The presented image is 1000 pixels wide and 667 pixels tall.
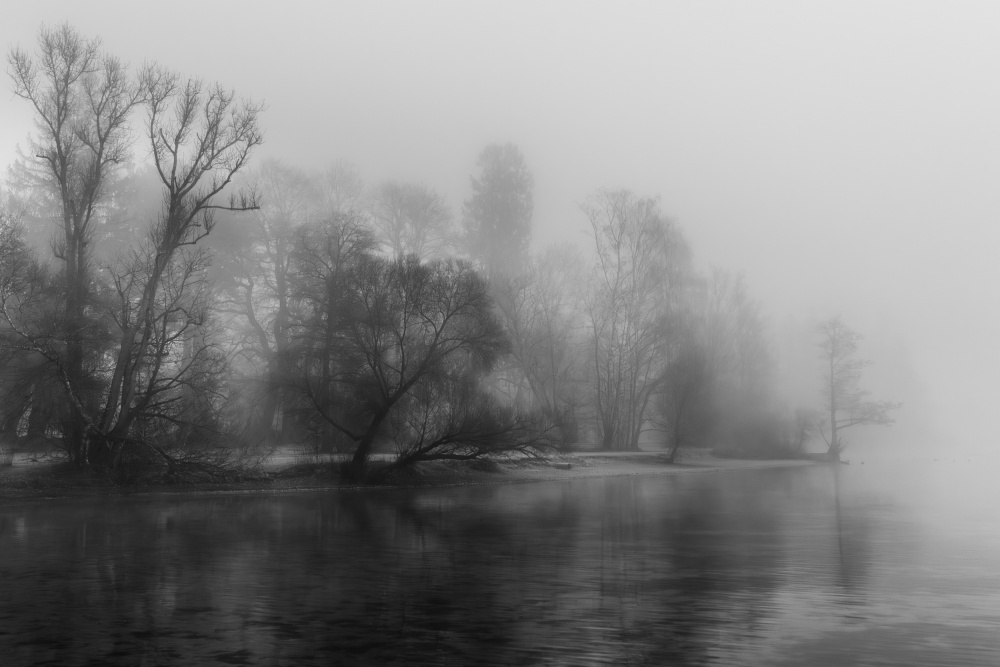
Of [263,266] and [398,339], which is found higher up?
[263,266]

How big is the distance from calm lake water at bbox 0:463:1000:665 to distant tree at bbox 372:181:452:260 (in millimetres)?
37453

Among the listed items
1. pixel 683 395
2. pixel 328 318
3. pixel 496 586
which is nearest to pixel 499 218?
pixel 683 395

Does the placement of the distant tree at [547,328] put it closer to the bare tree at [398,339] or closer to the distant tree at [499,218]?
the distant tree at [499,218]

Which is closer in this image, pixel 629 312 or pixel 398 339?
pixel 398 339

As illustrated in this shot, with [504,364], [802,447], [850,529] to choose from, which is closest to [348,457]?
[504,364]

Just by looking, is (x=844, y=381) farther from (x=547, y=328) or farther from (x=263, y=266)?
(x=263, y=266)

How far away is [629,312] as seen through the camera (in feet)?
219

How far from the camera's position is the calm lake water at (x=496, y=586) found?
36.2ft

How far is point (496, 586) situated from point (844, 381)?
75.4m

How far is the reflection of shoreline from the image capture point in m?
35.1

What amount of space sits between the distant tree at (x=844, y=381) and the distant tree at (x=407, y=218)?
1431 inches

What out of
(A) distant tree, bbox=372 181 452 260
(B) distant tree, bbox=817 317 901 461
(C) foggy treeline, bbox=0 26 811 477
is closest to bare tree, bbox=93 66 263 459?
(C) foggy treeline, bbox=0 26 811 477

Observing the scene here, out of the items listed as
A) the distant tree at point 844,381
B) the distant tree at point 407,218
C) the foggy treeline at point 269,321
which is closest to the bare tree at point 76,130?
the foggy treeline at point 269,321

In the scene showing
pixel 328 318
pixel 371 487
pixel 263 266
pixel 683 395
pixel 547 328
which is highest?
pixel 263 266
